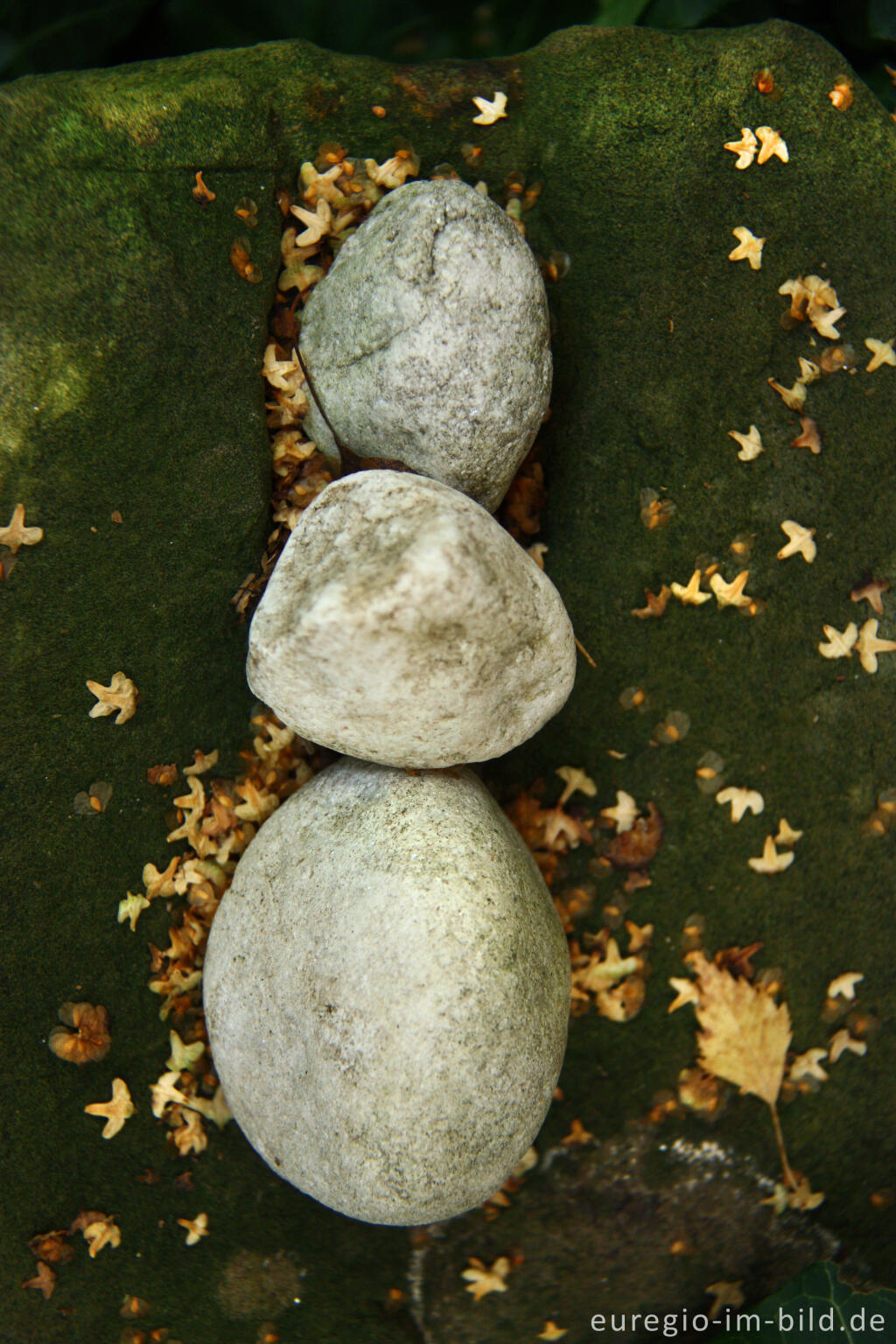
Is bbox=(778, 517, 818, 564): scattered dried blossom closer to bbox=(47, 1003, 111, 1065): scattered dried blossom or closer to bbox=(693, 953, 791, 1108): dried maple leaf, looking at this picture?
bbox=(693, 953, 791, 1108): dried maple leaf

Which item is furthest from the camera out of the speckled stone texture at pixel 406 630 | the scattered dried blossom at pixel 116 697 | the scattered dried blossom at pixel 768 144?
the scattered dried blossom at pixel 768 144

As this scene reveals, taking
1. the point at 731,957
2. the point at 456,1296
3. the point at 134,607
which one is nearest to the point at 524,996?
the point at 731,957

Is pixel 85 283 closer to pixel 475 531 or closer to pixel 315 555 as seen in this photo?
pixel 315 555

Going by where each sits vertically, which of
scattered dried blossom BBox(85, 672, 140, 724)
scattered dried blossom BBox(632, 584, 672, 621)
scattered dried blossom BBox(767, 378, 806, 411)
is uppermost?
scattered dried blossom BBox(767, 378, 806, 411)

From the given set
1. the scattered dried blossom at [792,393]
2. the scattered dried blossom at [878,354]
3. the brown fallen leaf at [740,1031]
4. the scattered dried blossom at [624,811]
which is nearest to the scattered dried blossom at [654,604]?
the scattered dried blossom at [624,811]

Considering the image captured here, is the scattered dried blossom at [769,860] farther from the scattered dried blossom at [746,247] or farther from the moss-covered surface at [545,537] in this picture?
the scattered dried blossom at [746,247]

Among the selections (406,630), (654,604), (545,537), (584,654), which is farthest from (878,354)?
(406,630)

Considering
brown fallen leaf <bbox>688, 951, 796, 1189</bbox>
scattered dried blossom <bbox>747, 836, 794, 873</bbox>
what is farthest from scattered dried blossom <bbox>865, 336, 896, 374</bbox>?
brown fallen leaf <bbox>688, 951, 796, 1189</bbox>

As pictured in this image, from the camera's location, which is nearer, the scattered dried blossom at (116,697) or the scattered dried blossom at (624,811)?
the scattered dried blossom at (116,697)
